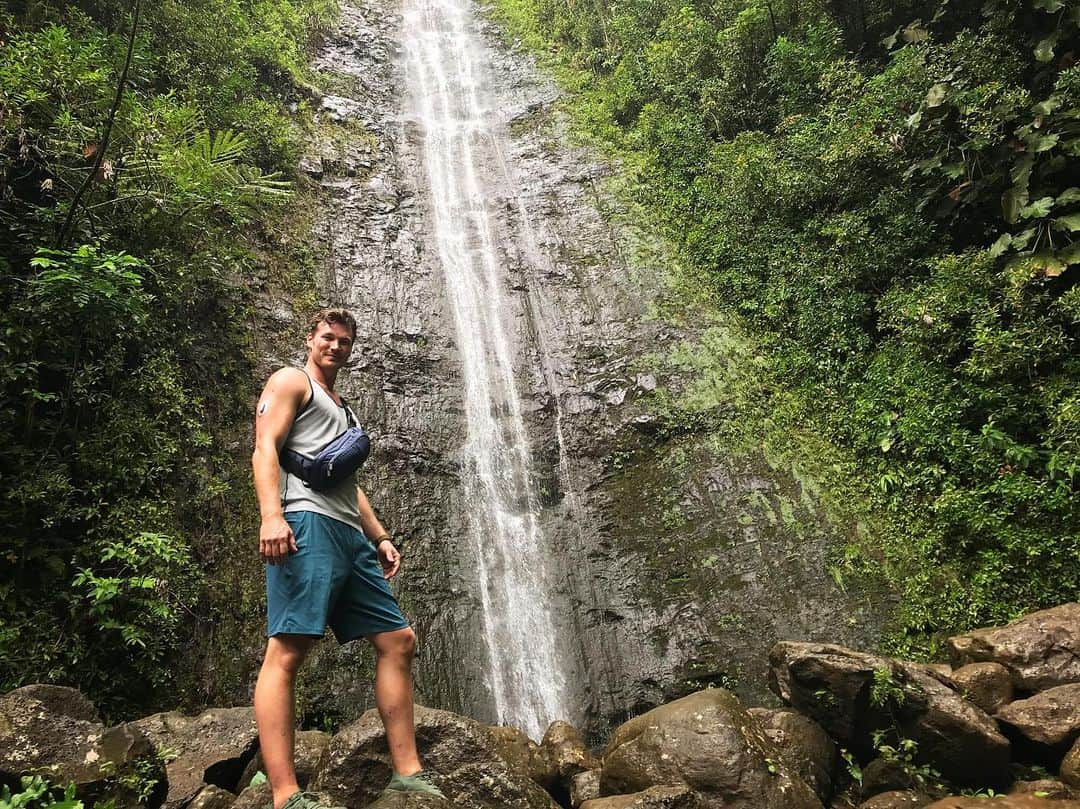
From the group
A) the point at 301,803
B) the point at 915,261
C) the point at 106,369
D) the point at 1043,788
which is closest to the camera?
the point at 301,803

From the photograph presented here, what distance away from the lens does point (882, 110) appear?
7652 millimetres

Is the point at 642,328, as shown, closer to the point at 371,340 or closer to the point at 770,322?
the point at 770,322

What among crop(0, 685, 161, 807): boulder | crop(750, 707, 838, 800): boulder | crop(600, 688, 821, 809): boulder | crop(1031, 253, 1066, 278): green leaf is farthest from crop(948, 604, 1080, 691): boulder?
crop(0, 685, 161, 807): boulder

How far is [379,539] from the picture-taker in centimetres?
310

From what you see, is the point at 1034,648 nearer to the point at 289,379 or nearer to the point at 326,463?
the point at 326,463

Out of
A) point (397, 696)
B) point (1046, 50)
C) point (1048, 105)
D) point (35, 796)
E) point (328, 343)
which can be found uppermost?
point (1046, 50)

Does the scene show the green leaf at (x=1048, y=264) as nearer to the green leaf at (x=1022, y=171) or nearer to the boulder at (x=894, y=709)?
the green leaf at (x=1022, y=171)

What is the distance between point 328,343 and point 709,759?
3398 mm

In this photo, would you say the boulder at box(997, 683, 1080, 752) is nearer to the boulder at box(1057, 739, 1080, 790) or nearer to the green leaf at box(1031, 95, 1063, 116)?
the boulder at box(1057, 739, 1080, 790)

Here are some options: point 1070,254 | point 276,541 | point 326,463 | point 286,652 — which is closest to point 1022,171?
point 1070,254

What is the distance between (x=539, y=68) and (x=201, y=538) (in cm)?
1468

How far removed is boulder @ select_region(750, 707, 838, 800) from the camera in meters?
4.09

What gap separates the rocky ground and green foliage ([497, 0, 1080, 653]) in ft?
3.80

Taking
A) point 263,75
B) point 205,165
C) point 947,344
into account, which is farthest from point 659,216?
point 263,75
